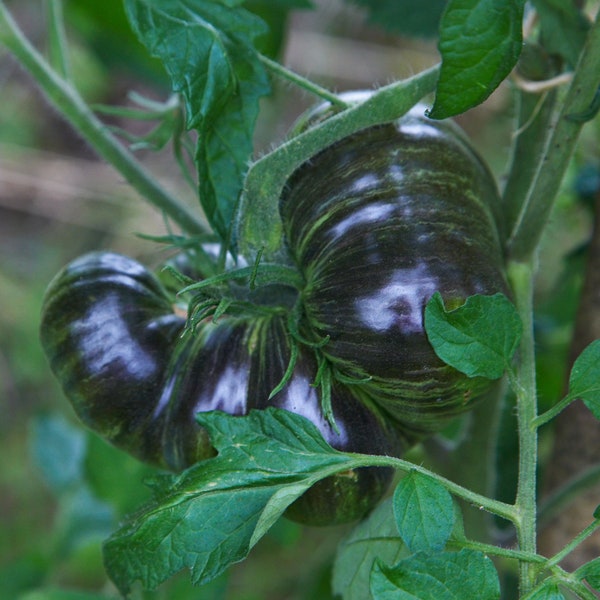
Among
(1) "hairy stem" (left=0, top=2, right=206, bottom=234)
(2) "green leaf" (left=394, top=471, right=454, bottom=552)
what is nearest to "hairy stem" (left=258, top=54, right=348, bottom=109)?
(1) "hairy stem" (left=0, top=2, right=206, bottom=234)

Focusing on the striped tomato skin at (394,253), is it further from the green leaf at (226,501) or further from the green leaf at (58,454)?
the green leaf at (58,454)

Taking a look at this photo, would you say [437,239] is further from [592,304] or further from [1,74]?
[1,74]

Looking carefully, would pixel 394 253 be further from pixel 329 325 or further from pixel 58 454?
pixel 58 454

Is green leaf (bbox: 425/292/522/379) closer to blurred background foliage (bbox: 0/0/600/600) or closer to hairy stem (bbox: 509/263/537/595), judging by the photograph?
hairy stem (bbox: 509/263/537/595)

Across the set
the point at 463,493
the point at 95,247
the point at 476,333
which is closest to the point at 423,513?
the point at 463,493

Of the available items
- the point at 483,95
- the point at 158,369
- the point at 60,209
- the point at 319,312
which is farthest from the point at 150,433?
the point at 60,209

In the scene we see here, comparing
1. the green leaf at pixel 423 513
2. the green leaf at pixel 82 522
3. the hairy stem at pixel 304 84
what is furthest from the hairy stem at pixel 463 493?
the green leaf at pixel 82 522
